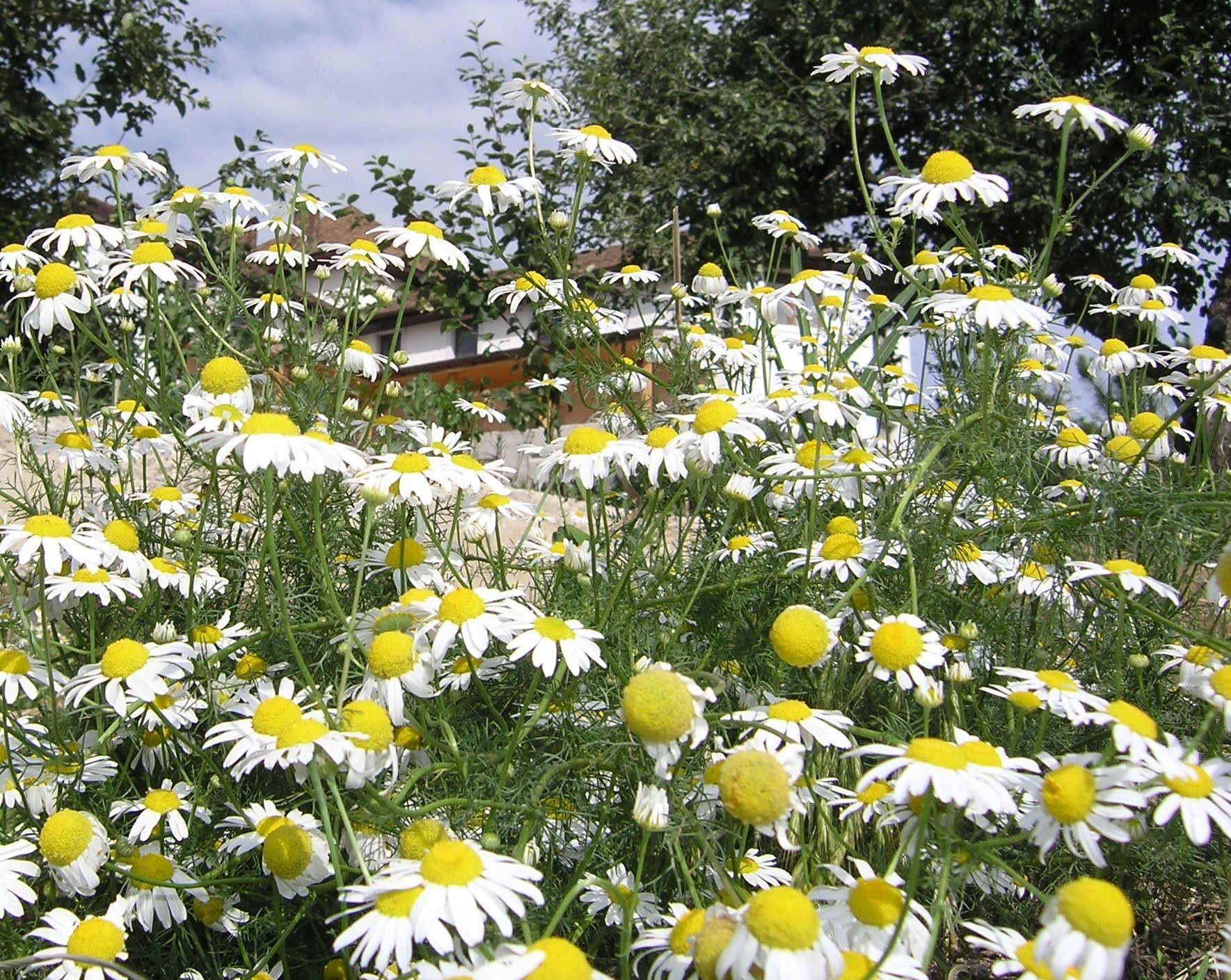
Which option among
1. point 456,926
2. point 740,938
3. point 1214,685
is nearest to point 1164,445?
point 1214,685

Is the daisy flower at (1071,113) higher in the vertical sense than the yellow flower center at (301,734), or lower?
higher

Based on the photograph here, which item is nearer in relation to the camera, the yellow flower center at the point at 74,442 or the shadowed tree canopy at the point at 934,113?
the yellow flower center at the point at 74,442

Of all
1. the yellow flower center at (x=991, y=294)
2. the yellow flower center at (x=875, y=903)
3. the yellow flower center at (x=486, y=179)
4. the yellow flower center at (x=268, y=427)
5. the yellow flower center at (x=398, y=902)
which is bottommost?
the yellow flower center at (x=875, y=903)

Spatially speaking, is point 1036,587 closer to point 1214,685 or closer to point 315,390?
point 1214,685

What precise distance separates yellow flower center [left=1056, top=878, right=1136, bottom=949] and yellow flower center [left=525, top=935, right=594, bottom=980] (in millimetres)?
383

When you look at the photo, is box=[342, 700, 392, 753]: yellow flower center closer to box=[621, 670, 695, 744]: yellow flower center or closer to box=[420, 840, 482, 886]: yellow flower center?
box=[420, 840, 482, 886]: yellow flower center

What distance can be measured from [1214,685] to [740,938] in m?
0.63

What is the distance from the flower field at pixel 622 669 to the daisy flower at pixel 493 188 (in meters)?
0.01

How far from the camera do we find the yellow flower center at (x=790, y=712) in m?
1.33

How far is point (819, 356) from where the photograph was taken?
2709 millimetres

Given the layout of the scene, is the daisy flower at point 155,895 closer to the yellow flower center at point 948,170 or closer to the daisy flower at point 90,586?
the daisy flower at point 90,586

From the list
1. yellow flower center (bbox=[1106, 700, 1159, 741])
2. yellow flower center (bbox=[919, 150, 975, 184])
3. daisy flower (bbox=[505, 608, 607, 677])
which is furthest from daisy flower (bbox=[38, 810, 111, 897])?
yellow flower center (bbox=[919, 150, 975, 184])

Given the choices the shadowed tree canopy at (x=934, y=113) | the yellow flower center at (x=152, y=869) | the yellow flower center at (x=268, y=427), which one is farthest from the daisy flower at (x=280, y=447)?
the shadowed tree canopy at (x=934, y=113)

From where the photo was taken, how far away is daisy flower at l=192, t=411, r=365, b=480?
1250mm
